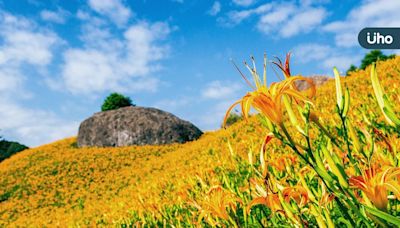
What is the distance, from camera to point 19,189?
48.5 ft

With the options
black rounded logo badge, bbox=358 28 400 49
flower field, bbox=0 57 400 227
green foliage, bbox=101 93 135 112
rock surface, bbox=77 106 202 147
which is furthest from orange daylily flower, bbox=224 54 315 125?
green foliage, bbox=101 93 135 112

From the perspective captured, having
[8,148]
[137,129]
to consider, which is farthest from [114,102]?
[8,148]

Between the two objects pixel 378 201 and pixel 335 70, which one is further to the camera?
pixel 335 70

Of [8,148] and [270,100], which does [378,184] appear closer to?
[270,100]

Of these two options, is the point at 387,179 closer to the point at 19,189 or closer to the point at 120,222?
the point at 120,222

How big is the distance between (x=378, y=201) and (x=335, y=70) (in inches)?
19.1

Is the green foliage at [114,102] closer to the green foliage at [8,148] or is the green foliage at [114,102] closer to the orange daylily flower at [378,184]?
the green foliage at [8,148]

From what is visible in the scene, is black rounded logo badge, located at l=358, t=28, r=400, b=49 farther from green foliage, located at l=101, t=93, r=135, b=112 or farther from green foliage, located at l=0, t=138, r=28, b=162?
green foliage, located at l=0, t=138, r=28, b=162

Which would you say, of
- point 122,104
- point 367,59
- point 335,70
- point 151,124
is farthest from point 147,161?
point 367,59

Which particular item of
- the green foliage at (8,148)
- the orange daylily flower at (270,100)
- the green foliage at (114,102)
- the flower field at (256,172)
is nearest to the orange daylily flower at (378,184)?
the flower field at (256,172)

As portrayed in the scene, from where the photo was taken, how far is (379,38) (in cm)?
367

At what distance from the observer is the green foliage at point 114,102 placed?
22.6 meters

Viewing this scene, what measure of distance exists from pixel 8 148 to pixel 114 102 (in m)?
7.13

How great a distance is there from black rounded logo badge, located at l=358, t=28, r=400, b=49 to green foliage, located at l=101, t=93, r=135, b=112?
19.7 metres
